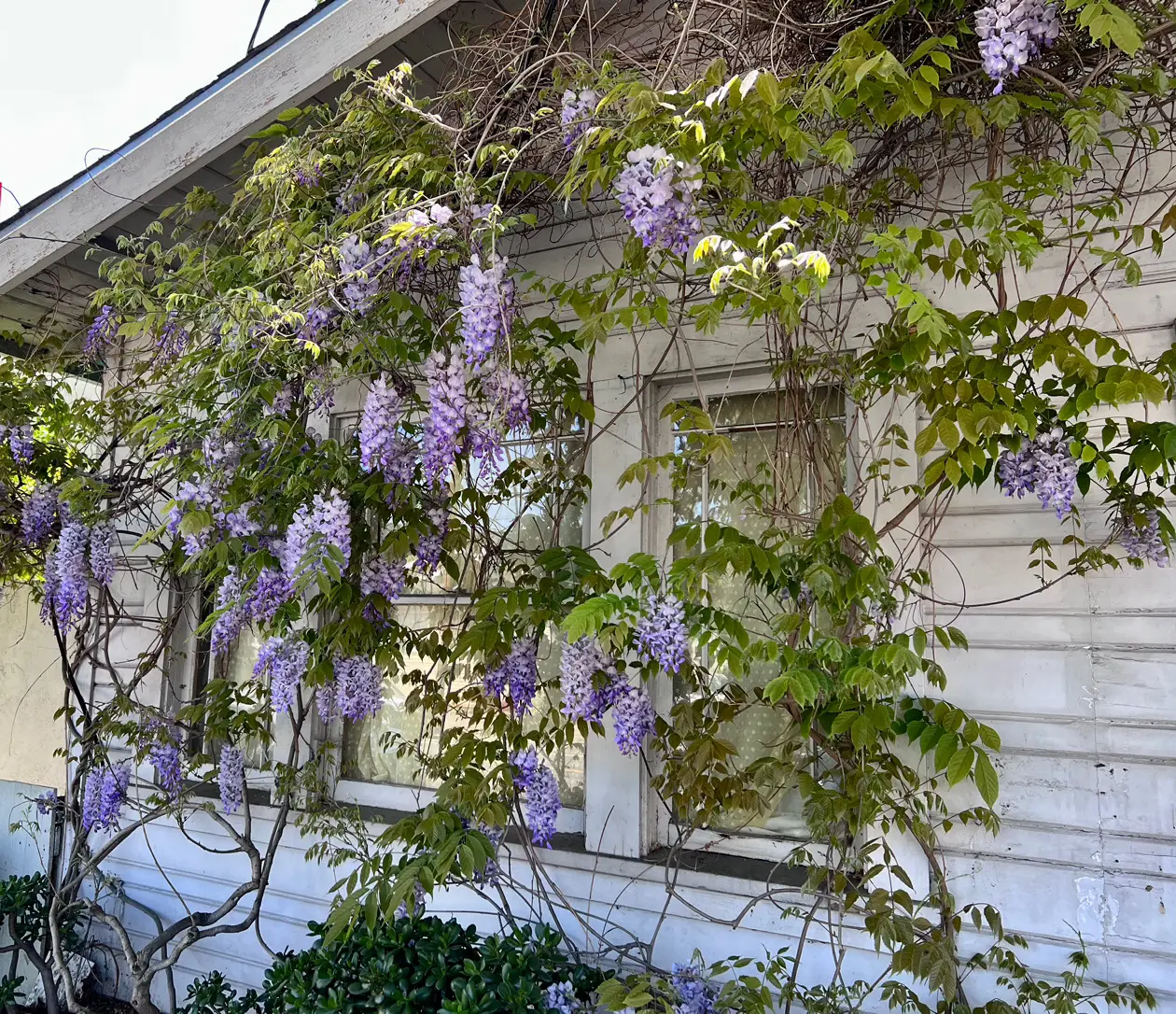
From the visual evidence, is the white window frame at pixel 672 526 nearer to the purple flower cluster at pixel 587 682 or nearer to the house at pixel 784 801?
the house at pixel 784 801

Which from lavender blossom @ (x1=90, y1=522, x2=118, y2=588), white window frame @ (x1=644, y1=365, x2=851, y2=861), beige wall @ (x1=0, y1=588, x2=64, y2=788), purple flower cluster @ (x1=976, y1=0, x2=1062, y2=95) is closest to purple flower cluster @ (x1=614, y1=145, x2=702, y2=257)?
white window frame @ (x1=644, y1=365, x2=851, y2=861)

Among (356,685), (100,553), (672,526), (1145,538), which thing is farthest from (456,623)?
(1145,538)

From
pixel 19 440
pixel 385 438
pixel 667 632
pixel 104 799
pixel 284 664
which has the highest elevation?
pixel 19 440

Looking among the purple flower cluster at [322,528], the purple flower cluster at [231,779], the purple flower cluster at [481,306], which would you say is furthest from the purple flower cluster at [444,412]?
the purple flower cluster at [231,779]

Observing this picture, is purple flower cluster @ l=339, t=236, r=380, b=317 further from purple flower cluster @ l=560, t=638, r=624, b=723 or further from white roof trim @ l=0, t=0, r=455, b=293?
purple flower cluster @ l=560, t=638, r=624, b=723

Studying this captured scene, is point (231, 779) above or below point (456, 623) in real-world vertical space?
below

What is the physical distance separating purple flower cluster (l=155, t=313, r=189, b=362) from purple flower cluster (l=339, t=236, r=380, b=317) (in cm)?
63

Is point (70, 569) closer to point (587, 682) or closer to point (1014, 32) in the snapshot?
point (587, 682)

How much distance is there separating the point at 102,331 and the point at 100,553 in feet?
2.96

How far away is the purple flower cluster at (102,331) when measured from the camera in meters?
3.12

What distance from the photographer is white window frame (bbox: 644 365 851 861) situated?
8.05 ft

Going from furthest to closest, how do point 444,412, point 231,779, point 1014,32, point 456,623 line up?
point 231,779 < point 456,623 < point 444,412 < point 1014,32

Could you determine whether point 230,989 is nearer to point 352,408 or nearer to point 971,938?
point 352,408

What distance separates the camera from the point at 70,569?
3215 millimetres
